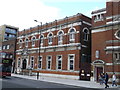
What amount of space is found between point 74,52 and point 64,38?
3758 mm

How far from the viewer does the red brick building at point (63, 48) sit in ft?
93.8

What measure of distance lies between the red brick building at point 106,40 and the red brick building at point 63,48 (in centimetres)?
336

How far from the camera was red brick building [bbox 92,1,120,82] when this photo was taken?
22672 millimetres

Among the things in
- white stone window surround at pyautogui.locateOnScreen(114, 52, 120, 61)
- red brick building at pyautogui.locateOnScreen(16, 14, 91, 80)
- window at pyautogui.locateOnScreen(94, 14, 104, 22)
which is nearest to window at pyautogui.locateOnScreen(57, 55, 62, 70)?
red brick building at pyautogui.locateOnScreen(16, 14, 91, 80)

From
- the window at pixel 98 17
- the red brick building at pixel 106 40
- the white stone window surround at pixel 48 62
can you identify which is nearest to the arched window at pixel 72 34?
the red brick building at pixel 106 40

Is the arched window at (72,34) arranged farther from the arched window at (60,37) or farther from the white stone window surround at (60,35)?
the arched window at (60,37)

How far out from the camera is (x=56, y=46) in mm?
32281

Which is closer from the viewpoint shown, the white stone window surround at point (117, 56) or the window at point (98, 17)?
the white stone window surround at point (117, 56)

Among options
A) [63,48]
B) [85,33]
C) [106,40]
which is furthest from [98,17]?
[63,48]

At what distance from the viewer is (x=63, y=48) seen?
102 ft

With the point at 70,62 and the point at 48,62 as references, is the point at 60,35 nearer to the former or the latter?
the point at 70,62

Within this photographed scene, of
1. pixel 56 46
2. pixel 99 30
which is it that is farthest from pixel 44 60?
pixel 99 30

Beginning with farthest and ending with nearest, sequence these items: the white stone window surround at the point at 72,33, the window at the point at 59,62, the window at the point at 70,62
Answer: the window at the point at 59,62
the white stone window surround at the point at 72,33
the window at the point at 70,62

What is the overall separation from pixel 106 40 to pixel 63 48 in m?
9.32
